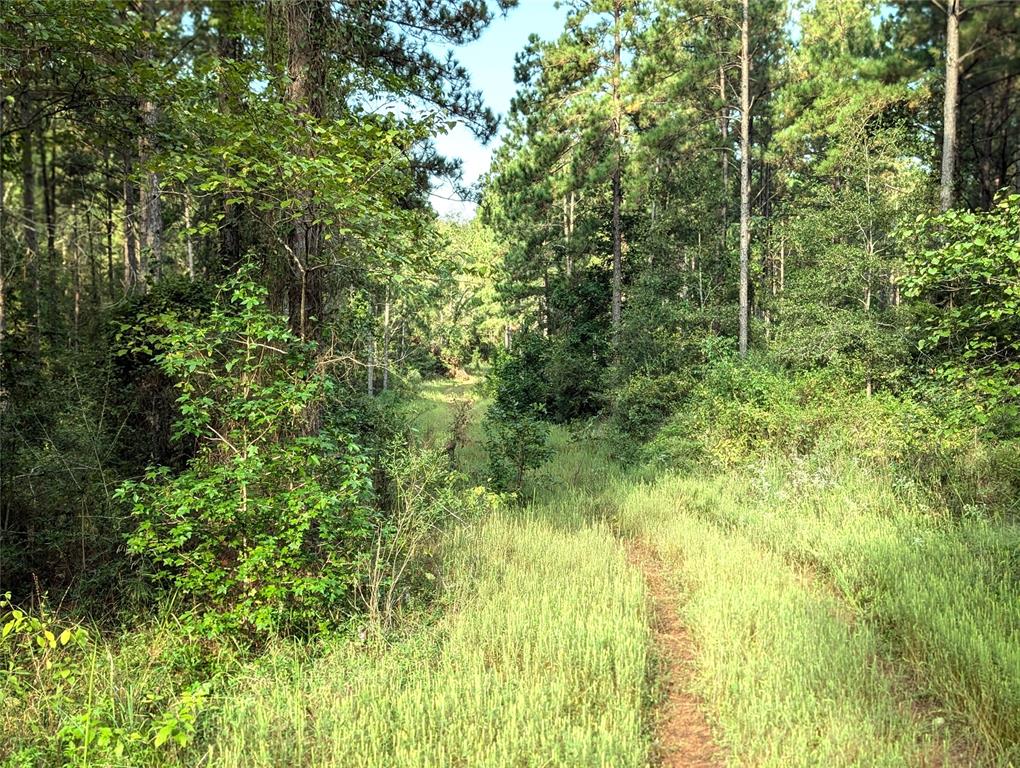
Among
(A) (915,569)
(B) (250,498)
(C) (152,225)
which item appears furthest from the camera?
(C) (152,225)

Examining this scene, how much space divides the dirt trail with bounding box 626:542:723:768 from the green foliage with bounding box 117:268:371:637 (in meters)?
2.82

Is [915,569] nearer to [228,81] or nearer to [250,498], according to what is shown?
[250,498]

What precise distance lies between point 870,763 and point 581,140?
18921mm

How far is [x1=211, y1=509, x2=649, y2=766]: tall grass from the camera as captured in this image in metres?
3.32

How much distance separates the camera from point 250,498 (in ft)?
15.4

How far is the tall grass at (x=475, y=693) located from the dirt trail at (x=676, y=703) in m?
0.20

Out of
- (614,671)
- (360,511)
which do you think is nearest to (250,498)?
(360,511)

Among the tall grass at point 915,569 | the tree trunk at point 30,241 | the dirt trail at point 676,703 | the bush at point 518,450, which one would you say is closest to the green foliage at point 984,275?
the tall grass at point 915,569

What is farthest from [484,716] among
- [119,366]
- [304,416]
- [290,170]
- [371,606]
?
[119,366]

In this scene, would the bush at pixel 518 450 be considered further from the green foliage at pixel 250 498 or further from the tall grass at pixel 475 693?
the green foliage at pixel 250 498

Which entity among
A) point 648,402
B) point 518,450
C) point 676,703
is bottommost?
point 676,703

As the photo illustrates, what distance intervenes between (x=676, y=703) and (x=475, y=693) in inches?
62.3

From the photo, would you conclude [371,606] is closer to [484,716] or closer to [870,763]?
[484,716]

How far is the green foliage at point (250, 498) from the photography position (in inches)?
179
